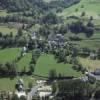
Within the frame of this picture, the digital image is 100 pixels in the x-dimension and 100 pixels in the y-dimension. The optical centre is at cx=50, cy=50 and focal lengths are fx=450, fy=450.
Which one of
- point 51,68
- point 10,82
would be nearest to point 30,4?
point 51,68

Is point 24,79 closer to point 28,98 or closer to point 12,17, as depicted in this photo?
point 28,98

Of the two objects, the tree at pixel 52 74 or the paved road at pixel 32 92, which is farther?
the tree at pixel 52 74

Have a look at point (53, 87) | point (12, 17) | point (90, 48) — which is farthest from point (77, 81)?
point (12, 17)

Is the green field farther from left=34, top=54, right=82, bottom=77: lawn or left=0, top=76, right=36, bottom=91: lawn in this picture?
left=0, top=76, right=36, bottom=91: lawn

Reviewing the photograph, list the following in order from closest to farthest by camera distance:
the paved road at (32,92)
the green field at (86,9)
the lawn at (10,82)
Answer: the paved road at (32,92)
the lawn at (10,82)
the green field at (86,9)

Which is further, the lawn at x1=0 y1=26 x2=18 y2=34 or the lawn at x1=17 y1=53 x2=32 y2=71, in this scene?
the lawn at x1=0 y1=26 x2=18 y2=34

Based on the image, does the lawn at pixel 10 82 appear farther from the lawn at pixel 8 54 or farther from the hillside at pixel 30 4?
the hillside at pixel 30 4

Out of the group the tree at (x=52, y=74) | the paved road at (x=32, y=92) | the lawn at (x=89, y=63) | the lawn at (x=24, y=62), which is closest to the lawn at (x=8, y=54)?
the lawn at (x=24, y=62)

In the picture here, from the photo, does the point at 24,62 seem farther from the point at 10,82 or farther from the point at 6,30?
the point at 6,30

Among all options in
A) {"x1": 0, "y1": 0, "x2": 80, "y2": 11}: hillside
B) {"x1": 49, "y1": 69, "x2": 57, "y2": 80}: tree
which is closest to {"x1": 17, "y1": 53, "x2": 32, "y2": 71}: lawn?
{"x1": 49, "y1": 69, "x2": 57, "y2": 80}: tree

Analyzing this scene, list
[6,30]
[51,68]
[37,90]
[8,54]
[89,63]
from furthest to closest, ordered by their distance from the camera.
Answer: [6,30] → [8,54] → [89,63] → [51,68] → [37,90]
